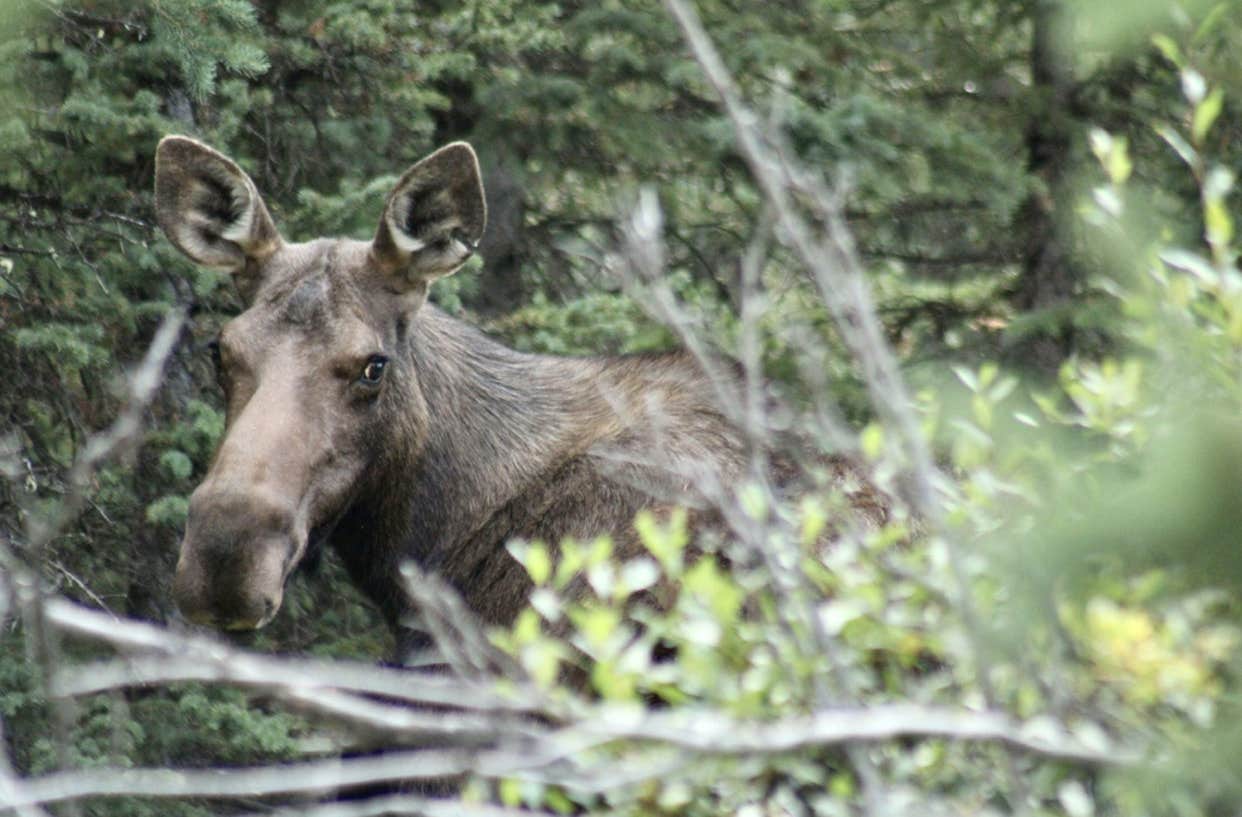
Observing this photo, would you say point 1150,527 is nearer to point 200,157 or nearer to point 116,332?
point 200,157

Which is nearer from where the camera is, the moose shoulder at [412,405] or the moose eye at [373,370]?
the moose shoulder at [412,405]

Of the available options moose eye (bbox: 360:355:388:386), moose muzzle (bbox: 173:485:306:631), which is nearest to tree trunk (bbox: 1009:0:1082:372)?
moose eye (bbox: 360:355:388:386)

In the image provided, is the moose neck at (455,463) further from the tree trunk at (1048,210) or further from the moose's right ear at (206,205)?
the tree trunk at (1048,210)

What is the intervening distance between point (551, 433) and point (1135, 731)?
12.3 feet

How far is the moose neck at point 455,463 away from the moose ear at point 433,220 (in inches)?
11.8

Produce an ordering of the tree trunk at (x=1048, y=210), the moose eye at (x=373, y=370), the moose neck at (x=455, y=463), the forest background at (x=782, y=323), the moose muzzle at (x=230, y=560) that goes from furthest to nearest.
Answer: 1. the tree trunk at (x=1048, y=210)
2. the moose neck at (x=455, y=463)
3. the moose eye at (x=373, y=370)
4. the moose muzzle at (x=230, y=560)
5. the forest background at (x=782, y=323)

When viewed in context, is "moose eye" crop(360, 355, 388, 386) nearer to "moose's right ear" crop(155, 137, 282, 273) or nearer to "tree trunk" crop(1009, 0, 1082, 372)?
"moose's right ear" crop(155, 137, 282, 273)

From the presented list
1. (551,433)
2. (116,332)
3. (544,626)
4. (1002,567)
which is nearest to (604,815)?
(1002,567)

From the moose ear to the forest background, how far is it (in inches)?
34.9

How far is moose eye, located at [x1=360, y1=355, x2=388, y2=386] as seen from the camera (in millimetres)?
6055

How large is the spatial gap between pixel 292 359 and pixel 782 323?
81.4 inches

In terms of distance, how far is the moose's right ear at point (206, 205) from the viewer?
6438mm

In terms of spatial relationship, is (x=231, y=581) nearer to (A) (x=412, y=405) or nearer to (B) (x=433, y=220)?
(A) (x=412, y=405)

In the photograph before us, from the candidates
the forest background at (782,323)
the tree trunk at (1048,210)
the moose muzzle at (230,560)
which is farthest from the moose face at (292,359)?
the tree trunk at (1048,210)
